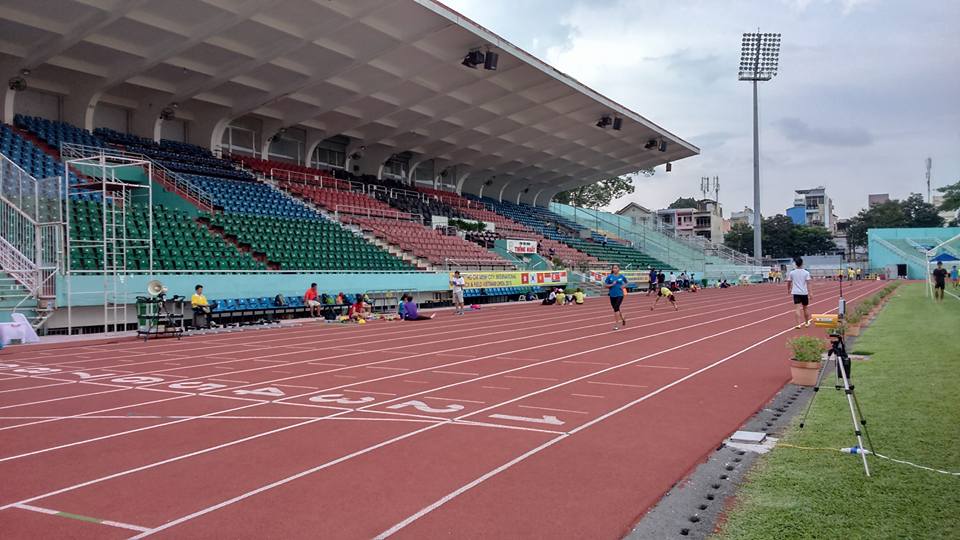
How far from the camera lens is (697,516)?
4.12m

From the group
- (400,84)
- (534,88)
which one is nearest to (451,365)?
(400,84)

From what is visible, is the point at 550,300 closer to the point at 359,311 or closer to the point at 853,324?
the point at 359,311

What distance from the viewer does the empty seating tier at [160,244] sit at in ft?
62.3

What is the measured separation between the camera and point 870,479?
4.56m

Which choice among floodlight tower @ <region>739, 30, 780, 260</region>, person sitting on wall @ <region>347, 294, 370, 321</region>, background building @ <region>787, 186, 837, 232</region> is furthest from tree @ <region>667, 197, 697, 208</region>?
person sitting on wall @ <region>347, 294, 370, 321</region>

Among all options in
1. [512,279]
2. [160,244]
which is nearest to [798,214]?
[512,279]

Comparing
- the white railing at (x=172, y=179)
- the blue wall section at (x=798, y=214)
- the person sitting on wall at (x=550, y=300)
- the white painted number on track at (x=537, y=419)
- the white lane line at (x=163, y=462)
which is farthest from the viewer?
the blue wall section at (x=798, y=214)

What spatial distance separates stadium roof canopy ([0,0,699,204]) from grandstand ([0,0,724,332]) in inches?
3.9

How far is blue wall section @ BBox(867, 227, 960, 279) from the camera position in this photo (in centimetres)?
6950

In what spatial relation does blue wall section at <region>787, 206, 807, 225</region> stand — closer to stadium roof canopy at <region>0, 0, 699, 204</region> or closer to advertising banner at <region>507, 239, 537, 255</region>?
stadium roof canopy at <region>0, 0, 699, 204</region>

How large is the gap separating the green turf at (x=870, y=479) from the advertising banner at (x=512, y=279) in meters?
23.0

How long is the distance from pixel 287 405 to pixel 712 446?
464cm

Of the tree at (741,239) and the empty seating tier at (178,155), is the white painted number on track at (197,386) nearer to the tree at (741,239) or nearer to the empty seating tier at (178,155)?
the empty seating tier at (178,155)

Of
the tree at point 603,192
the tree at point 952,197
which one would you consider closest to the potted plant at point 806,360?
the tree at point 952,197
